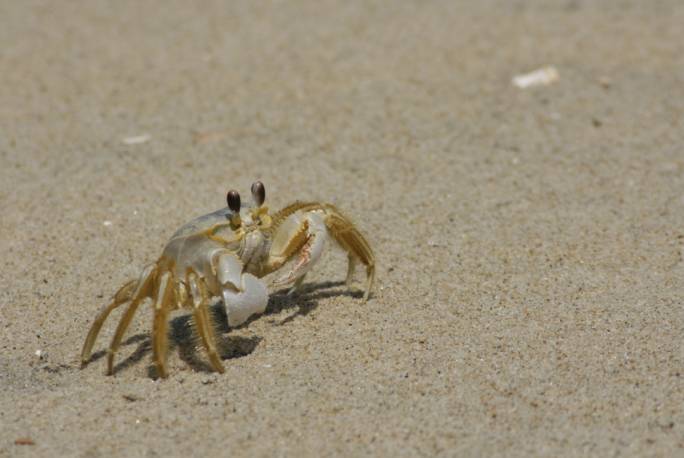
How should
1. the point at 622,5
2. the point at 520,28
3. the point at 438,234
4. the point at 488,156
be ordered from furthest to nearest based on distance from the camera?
the point at 622,5 < the point at 520,28 < the point at 488,156 < the point at 438,234

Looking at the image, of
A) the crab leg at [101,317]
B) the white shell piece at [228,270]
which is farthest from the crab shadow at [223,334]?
the white shell piece at [228,270]

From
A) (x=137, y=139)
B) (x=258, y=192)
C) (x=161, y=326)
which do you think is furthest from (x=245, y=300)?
(x=137, y=139)

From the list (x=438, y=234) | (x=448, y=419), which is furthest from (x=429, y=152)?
(x=448, y=419)

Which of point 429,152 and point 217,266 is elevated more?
point 217,266

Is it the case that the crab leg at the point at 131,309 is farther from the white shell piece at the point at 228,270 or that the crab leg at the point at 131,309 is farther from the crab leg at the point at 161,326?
the white shell piece at the point at 228,270

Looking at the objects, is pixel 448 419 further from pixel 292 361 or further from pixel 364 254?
pixel 364 254

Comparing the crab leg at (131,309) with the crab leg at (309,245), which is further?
the crab leg at (309,245)

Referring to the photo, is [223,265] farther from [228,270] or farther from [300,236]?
[300,236]
